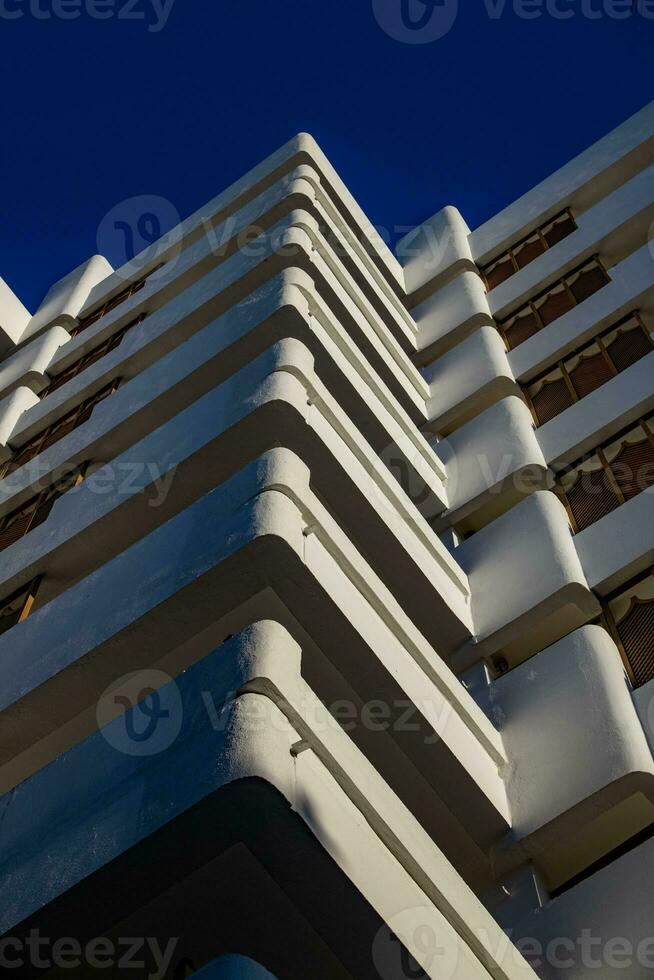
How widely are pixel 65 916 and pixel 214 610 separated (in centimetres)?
202

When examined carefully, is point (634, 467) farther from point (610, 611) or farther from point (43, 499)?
point (43, 499)

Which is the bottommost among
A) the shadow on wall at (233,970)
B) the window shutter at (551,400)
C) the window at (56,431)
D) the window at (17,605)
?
the window shutter at (551,400)

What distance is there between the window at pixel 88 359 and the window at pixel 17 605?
6053 mm

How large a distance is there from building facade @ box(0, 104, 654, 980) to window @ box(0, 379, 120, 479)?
80 millimetres

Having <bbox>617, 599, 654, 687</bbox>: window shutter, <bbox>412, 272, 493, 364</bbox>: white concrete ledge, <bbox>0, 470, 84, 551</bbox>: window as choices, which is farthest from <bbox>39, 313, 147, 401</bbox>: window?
<bbox>617, 599, 654, 687</bbox>: window shutter

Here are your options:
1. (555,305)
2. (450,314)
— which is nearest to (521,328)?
(555,305)

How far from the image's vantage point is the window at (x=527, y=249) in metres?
15.1

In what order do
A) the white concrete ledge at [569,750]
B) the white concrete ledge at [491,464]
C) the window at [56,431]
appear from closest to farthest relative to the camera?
1. the white concrete ledge at [569,750]
2. the white concrete ledge at [491,464]
3. the window at [56,431]

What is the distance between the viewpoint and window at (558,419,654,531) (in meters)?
9.54

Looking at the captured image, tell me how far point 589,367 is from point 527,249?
4103 millimetres

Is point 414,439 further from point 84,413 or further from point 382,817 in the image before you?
point 382,817

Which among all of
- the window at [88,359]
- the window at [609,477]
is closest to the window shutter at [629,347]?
the window at [609,477]

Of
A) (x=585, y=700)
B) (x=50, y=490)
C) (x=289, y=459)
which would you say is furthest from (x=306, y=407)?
(x=50, y=490)

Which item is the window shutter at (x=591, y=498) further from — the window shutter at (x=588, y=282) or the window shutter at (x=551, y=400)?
the window shutter at (x=588, y=282)
